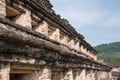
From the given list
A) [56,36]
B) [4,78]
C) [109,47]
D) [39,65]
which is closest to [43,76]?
[39,65]

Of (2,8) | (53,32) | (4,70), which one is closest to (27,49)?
(4,70)

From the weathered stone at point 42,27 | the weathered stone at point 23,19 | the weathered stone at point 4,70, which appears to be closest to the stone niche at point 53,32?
the weathered stone at point 42,27

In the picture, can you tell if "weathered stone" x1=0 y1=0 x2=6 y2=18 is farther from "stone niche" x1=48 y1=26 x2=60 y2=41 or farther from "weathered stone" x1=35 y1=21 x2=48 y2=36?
"stone niche" x1=48 y1=26 x2=60 y2=41

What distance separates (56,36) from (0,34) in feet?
37.9

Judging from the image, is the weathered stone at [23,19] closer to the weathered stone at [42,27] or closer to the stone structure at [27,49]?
the stone structure at [27,49]

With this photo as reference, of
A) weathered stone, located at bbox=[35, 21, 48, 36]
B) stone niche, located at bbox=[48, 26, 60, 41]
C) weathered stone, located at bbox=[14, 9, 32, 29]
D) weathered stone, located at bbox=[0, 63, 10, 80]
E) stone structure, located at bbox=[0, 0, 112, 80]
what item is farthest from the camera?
stone niche, located at bbox=[48, 26, 60, 41]

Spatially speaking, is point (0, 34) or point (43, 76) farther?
point (43, 76)

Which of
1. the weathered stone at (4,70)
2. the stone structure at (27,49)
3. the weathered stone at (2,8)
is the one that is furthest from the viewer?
the weathered stone at (2,8)

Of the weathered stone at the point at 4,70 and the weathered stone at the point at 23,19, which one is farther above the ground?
the weathered stone at the point at 23,19

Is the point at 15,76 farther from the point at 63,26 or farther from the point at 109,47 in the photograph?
the point at 109,47

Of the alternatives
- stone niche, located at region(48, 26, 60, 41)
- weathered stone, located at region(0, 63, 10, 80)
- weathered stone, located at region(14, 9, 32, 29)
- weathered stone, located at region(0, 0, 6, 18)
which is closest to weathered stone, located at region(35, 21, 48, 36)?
stone niche, located at region(48, 26, 60, 41)

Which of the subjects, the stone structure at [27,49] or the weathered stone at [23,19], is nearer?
the stone structure at [27,49]

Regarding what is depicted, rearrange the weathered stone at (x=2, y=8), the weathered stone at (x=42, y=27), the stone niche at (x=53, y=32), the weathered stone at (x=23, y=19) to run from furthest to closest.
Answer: the stone niche at (x=53, y=32)
the weathered stone at (x=42, y=27)
the weathered stone at (x=23, y=19)
the weathered stone at (x=2, y=8)

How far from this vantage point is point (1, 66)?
5.55 meters
